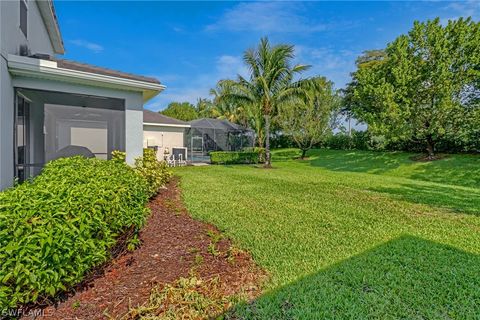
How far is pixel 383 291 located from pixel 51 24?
526 inches

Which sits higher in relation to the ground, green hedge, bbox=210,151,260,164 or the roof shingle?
the roof shingle

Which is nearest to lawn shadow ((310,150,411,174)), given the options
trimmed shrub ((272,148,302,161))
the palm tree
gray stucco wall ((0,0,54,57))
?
trimmed shrub ((272,148,302,161))

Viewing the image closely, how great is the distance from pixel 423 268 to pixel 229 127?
22.3 meters

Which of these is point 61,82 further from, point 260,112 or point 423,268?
point 260,112

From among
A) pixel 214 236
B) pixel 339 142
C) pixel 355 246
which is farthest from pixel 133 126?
pixel 339 142

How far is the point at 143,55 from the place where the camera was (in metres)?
19.2

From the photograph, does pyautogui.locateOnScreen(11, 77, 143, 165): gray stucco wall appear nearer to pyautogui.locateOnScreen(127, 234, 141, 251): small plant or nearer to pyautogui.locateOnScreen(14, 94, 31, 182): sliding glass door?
pyautogui.locateOnScreen(14, 94, 31, 182): sliding glass door

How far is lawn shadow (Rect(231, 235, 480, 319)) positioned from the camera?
9.30 feet

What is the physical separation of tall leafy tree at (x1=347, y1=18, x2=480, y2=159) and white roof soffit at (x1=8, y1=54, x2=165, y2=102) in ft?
48.6

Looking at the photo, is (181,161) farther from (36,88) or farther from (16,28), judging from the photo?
(16,28)

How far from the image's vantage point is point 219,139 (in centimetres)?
2723

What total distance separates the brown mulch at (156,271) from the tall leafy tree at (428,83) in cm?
1579

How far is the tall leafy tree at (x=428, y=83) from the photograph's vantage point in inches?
623

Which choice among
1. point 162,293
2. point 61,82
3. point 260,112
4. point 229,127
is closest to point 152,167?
point 61,82
